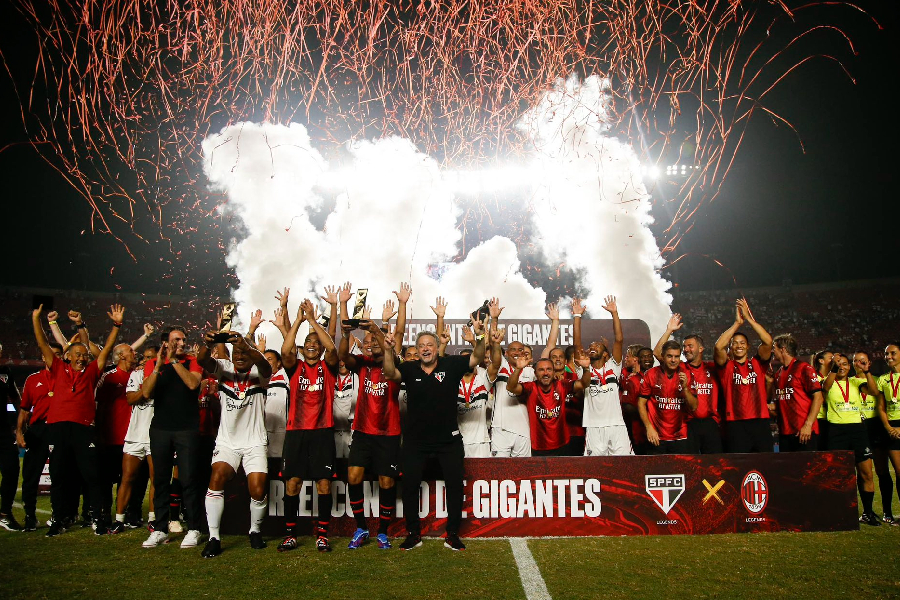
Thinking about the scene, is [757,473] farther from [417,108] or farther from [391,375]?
[417,108]

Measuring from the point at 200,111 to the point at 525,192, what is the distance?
12.2 meters

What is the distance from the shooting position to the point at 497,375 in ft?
26.0

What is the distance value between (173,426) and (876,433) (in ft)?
27.8

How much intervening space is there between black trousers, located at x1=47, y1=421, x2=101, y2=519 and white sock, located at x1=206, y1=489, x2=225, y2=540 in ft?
5.77

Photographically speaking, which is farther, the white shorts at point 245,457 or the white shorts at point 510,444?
the white shorts at point 510,444

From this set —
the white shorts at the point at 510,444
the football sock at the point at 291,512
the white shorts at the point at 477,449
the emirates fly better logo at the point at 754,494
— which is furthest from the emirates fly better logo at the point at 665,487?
the football sock at the point at 291,512

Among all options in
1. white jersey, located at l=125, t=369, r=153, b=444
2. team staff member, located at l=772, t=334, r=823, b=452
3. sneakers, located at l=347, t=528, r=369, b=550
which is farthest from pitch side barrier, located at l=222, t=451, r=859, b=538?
white jersey, located at l=125, t=369, r=153, b=444

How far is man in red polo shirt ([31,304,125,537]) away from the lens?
7391 millimetres

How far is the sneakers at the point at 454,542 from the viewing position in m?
6.45

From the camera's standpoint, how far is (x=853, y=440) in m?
8.19

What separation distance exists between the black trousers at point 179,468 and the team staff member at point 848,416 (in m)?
7.30


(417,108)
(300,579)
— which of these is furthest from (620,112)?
(300,579)

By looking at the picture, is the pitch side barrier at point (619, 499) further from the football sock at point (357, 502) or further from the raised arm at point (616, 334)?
the raised arm at point (616, 334)

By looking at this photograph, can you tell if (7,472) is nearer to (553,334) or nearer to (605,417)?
(553,334)
